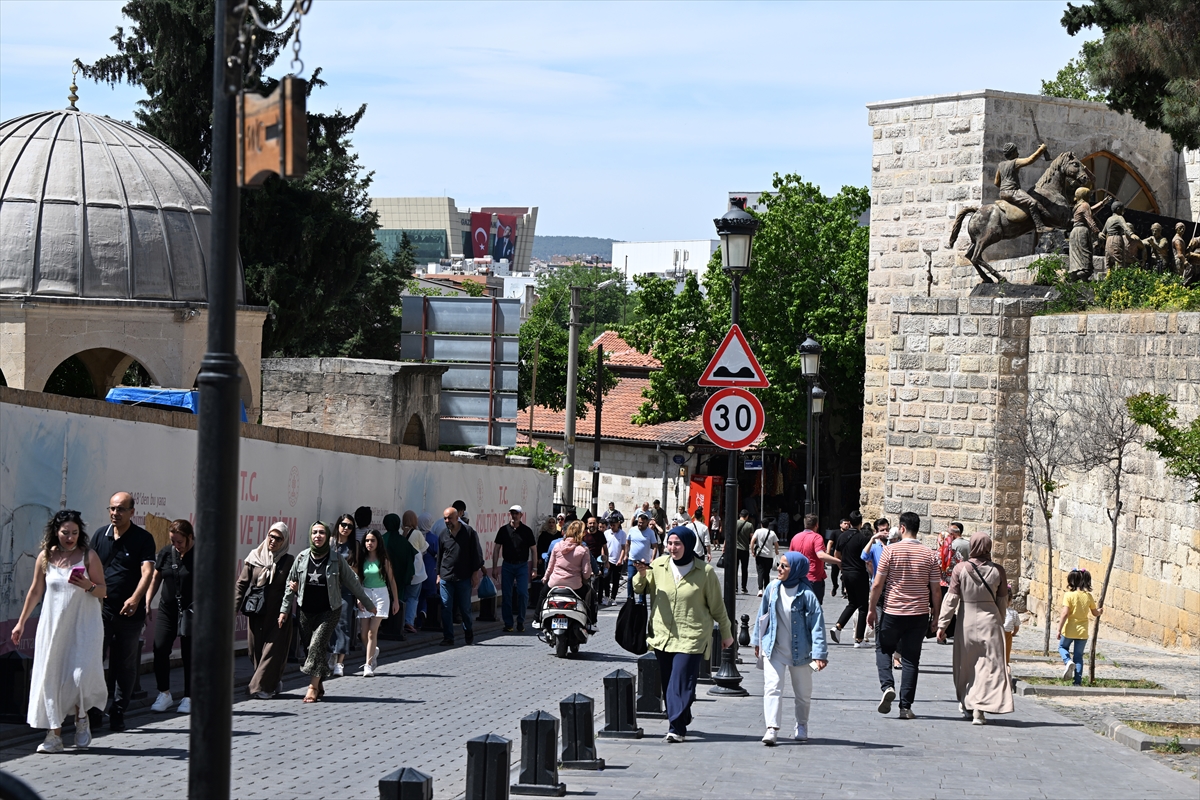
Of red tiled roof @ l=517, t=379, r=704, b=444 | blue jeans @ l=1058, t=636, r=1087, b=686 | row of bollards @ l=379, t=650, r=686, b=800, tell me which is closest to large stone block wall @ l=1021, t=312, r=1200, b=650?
blue jeans @ l=1058, t=636, r=1087, b=686

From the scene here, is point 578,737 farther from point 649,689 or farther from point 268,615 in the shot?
point 268,615

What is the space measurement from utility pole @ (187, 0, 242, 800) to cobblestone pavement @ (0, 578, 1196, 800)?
11.9ft

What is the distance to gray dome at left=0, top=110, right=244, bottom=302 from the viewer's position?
2109cm

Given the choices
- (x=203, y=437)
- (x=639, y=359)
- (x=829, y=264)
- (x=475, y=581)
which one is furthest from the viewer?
(x=639, y=359)

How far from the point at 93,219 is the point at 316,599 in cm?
1155

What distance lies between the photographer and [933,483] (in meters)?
26.2

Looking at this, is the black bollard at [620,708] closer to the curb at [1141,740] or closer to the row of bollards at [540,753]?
the row of bollards at [540,753]

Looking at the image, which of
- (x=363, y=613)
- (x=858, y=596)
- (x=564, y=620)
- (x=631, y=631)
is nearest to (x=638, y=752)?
(x=631, y=631)

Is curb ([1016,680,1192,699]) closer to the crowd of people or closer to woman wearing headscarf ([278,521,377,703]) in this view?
the crowd of people

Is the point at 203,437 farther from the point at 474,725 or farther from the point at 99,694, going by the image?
the point at 474,725

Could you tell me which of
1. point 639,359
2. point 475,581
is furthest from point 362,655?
point 639,359

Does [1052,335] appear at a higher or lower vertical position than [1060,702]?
higher

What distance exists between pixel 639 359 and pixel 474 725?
54.9 m

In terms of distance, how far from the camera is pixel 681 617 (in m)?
10.4
